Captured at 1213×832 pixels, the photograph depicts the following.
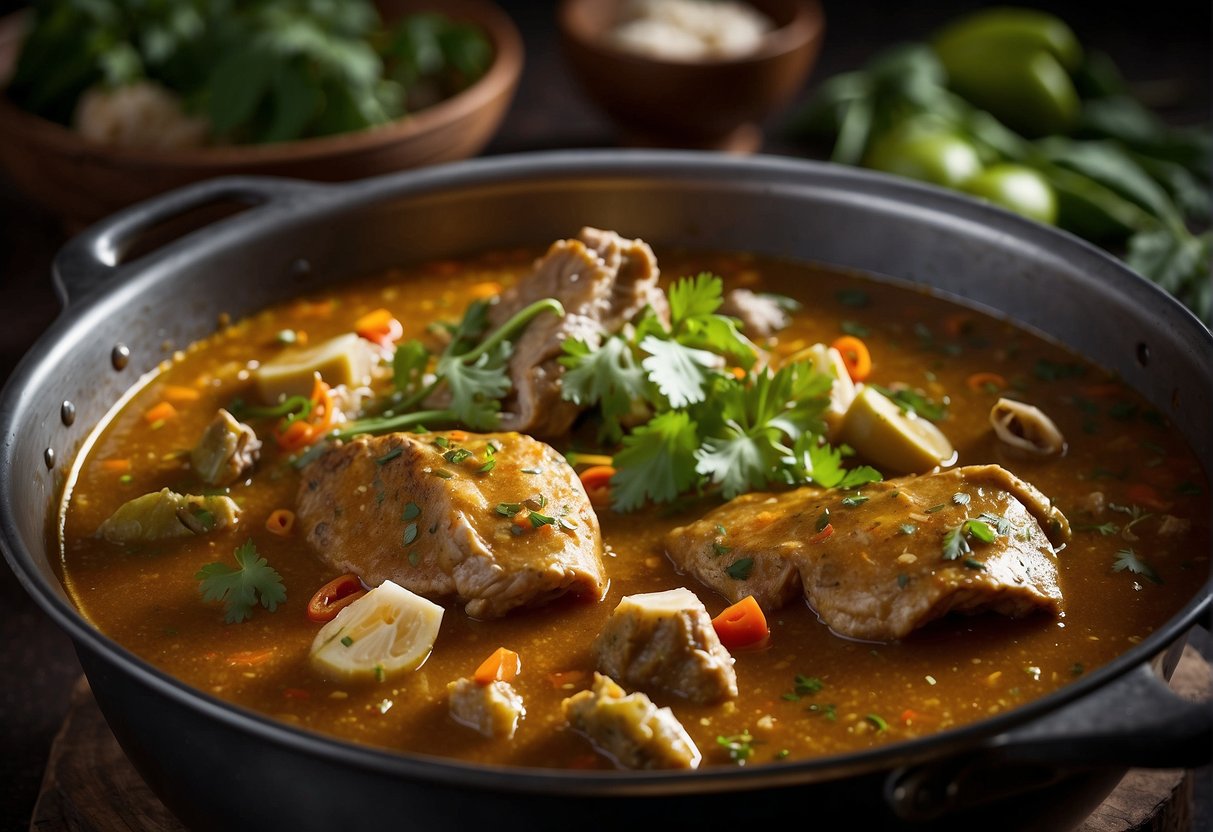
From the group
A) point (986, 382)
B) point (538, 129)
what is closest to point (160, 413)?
point (986, 382)

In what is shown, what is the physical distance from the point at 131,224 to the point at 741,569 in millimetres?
2193

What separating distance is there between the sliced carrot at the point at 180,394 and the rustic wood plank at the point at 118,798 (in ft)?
3.15

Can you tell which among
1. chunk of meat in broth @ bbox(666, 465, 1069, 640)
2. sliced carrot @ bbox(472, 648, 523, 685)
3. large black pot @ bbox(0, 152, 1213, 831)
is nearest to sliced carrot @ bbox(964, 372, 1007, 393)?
large black pot @ bbox(0, 152, 1213, 831)

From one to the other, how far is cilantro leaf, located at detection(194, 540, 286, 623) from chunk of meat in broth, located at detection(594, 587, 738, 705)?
0.85m

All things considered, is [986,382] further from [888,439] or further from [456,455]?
[456,455]

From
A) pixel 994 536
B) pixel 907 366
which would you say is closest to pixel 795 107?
pixel 907 366

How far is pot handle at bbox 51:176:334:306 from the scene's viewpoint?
4.06 meters

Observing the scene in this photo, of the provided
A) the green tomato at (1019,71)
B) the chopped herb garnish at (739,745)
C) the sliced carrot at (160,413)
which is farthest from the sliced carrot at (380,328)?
the green tomato at (1019,71)

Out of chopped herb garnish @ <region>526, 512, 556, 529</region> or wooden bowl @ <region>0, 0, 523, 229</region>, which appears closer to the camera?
chopped herb garnish @ <region>526, 512, 556, 529</region>

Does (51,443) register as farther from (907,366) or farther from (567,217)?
(907,366)

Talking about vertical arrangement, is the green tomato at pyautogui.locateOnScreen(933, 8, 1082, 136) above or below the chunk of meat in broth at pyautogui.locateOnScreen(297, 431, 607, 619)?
below

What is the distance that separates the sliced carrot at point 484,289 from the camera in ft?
15.6

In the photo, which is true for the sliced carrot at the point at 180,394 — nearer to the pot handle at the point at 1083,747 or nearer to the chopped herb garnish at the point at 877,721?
the chopped herb garnish at the point at 877,721

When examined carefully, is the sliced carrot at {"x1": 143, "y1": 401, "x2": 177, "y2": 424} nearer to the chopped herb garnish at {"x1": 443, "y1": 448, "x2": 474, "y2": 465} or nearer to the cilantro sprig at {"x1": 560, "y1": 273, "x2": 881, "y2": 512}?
the chopped herb garnish at {"x1": 443, "y1": 448, "x2": 474, "y2": 465}
